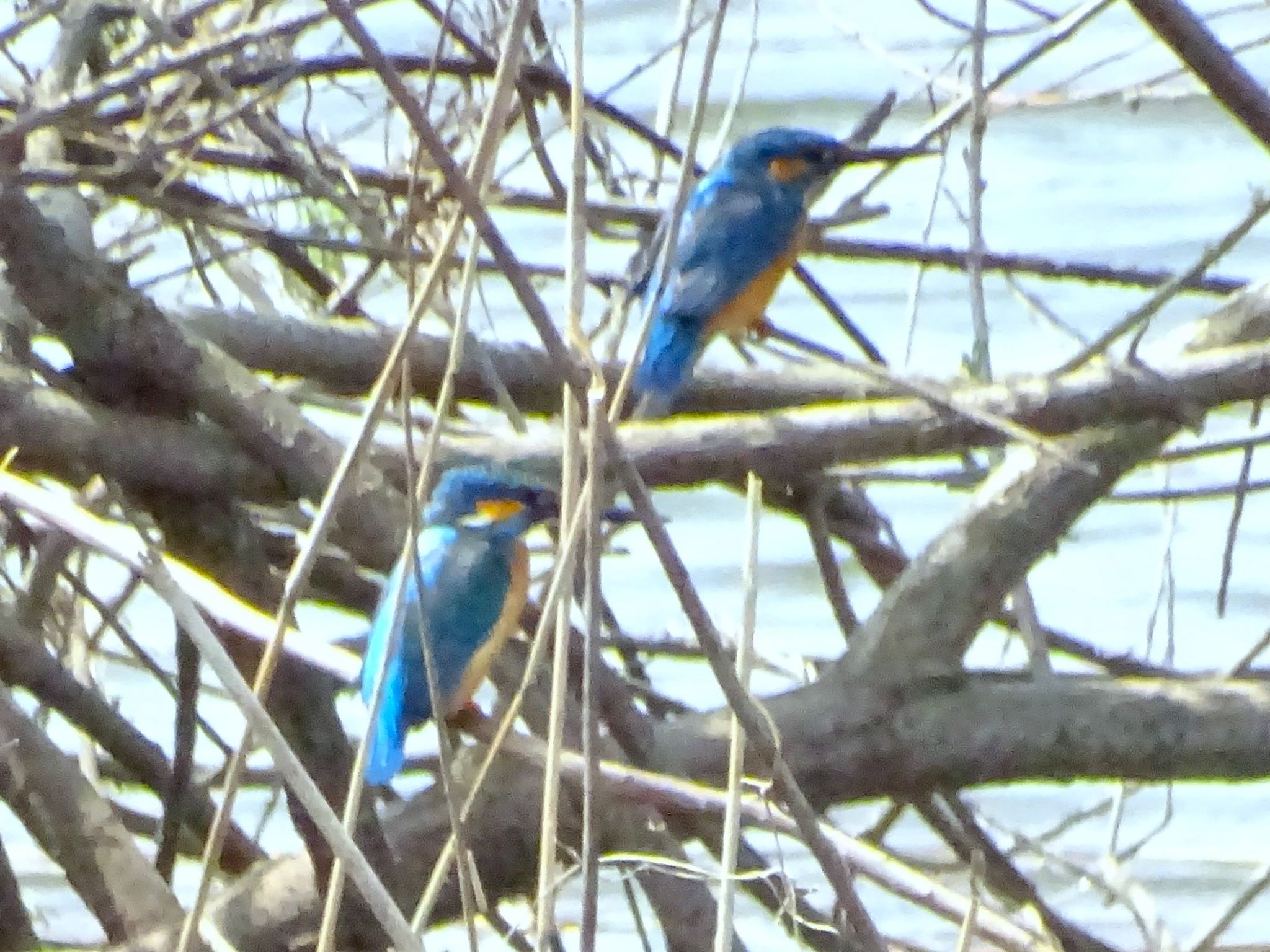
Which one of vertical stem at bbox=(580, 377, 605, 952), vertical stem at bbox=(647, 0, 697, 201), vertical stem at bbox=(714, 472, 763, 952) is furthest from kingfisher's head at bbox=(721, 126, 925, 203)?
vertical stem at bbox=(580, 377, 605, 952)

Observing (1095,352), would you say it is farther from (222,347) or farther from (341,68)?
(222,347)

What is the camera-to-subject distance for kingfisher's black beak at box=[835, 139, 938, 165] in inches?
67.8

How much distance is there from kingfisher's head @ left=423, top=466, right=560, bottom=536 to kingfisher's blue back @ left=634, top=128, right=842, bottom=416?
0.38 meters

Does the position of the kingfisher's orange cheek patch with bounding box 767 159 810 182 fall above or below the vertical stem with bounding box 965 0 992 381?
above

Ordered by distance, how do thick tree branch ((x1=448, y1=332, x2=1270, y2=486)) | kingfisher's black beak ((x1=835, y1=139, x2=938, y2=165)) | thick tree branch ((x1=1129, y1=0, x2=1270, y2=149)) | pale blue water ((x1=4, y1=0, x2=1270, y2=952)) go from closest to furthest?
1. thick tree branch ((x1=1129, y1=0, x2=1270, y2=149))
2. thick tree branch ((x1=448, y1=332, x2=1270, y2=486))
3. kingfisher's black beak ((x1=835, y1=139, x2=938, y2=165))
4. pale blue water ((x1=4, y1=0, x2=1270, y2=952))

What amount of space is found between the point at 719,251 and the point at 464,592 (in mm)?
697

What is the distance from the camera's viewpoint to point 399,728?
1758 millimetres

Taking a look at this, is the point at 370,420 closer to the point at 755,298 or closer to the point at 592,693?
the point at 592,693

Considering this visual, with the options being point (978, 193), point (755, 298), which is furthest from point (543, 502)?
point (755, 298)

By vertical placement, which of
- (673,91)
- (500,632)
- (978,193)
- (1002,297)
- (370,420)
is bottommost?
(370,420)

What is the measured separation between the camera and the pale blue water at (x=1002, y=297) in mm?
3270

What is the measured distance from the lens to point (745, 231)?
7.74ft

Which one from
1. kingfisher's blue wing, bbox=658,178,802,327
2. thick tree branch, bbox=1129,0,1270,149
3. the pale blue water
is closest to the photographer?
thick tree branch, bbox=1129,0,1270,149

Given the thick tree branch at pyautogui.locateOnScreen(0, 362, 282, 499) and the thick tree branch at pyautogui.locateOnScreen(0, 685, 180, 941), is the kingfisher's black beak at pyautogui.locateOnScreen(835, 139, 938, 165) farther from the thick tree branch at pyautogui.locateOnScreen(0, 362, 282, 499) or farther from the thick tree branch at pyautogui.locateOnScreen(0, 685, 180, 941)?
the thick tree branch at pyautogui.locateOnScreen(0, 685, 180, 941)
